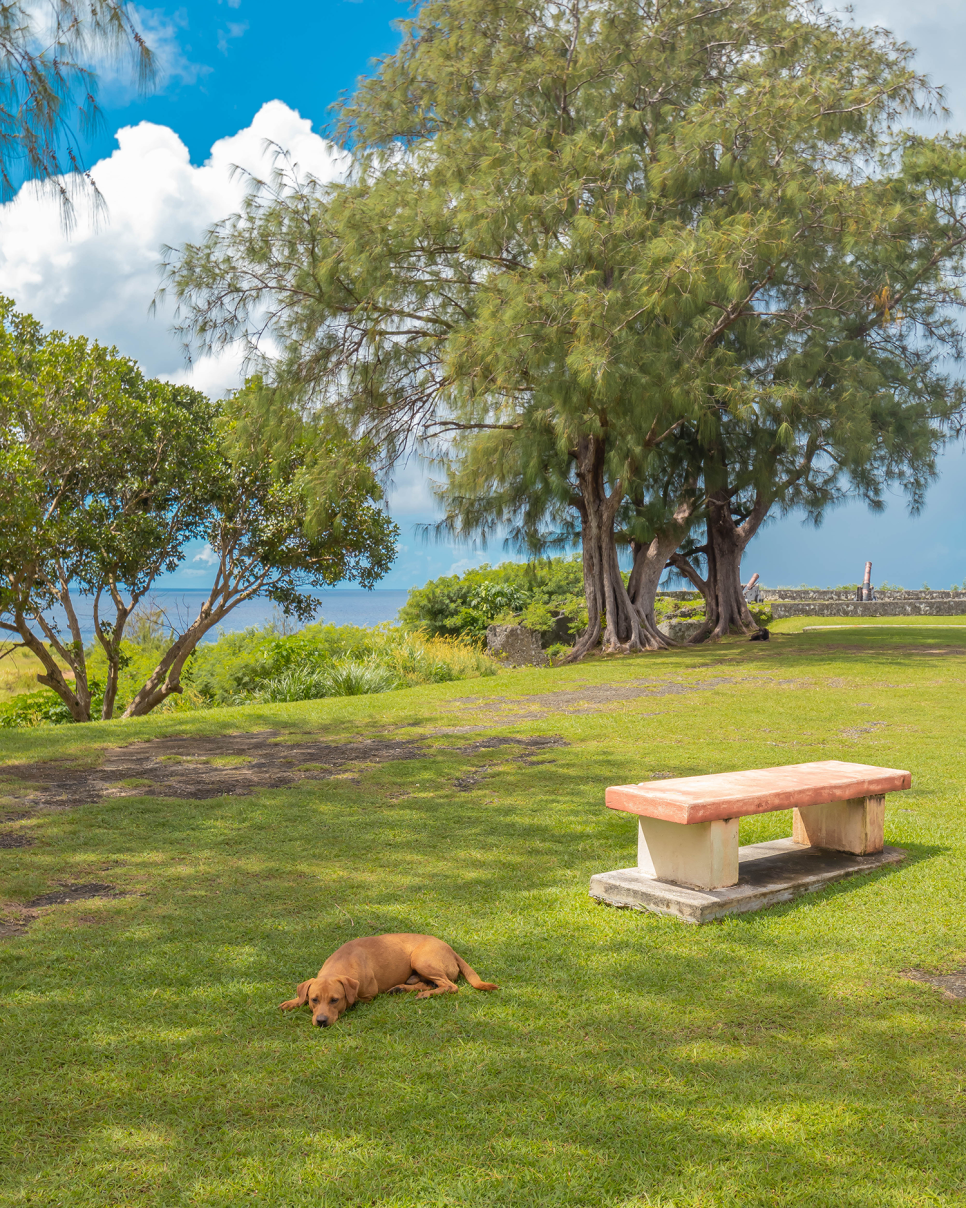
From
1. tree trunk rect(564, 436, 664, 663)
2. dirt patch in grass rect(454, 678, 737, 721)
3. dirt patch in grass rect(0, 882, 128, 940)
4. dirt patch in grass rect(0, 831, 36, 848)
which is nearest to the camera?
dirt patch in grass rect(0, 882, 128, 940)

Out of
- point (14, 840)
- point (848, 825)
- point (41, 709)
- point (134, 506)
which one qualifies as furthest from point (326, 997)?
point (41, 709)

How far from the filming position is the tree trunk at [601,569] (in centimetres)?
1867

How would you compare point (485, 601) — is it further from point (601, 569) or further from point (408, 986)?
point (408, 986)

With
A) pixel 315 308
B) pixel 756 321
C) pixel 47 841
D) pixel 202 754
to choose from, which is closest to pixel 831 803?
pixel 47 841

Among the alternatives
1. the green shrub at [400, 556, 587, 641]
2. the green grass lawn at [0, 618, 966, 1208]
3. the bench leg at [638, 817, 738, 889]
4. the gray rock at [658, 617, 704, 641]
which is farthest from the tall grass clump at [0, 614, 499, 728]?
the bench leg at [638, 817, 738, 889]

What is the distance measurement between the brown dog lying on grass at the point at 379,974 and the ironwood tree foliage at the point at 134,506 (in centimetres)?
1041

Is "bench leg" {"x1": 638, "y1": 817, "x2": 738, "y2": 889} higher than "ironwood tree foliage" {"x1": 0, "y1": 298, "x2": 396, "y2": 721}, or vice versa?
"ironwood tree foliage" {"x1": 0, "y1": 298, "x2": 396, "y2": 721}

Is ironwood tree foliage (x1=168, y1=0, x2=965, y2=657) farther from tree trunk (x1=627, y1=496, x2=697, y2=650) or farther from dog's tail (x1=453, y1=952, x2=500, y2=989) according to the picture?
dog's tail (x1=453, y1=952, x2=500, y2=989)

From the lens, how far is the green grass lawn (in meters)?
2.41

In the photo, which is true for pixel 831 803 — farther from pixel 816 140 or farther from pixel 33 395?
pixel 816 140

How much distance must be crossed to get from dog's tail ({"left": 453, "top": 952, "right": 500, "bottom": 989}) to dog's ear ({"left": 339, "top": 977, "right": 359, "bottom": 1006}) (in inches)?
16.6

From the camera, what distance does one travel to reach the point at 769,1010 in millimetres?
3312

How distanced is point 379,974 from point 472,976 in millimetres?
338

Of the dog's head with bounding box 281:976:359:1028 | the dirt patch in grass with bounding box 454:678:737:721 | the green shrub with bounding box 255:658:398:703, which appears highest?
the green shrub with bounding box 255:658:398:703
